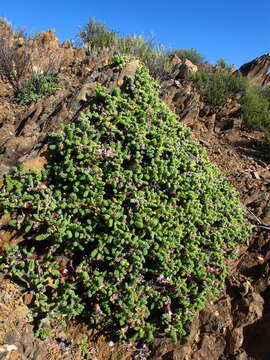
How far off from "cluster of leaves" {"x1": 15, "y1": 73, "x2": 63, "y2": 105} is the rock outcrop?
7470 millimetres

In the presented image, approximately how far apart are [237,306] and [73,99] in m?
3.10

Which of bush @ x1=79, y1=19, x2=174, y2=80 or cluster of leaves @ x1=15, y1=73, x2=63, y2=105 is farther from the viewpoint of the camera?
bush @ x1=79, y1=19, x2=174, y2=80

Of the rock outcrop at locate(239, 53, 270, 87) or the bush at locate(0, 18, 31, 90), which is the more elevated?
the rock outcrop at locate(239, 53, 270, 87)

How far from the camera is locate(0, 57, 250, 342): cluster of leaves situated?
3.11 metres

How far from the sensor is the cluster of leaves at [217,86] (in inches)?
276

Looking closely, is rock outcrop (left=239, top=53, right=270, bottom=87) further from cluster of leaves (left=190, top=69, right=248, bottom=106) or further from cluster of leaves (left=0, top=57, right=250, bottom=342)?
cluster of leaves (left=0, top=57, right=250, bottom=342)

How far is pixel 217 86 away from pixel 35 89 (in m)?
4.11

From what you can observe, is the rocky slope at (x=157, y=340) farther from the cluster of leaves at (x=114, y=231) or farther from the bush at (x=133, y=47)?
the bush at (x=133, y=47)

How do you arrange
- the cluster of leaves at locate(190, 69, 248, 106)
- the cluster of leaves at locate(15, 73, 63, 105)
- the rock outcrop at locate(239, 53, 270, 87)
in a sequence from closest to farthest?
the cluster of leaves at locate(15, 73, 63, 105) → the cluster of leaves at locate(190, 69, 248, 106) → the rock outcrop at locate(239, 53, 270, 87)

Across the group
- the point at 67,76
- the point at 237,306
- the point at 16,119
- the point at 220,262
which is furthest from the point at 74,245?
the point at 67,76

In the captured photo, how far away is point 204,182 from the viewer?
396 centimetres

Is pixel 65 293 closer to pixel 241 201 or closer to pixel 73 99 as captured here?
pixel 73 99

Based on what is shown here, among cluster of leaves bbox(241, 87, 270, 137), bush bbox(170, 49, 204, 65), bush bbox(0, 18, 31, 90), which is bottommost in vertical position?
bush bbox(0, 18, 31, 90)

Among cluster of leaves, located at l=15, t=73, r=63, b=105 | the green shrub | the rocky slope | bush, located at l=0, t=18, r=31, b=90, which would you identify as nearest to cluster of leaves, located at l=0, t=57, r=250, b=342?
the rocky slope
